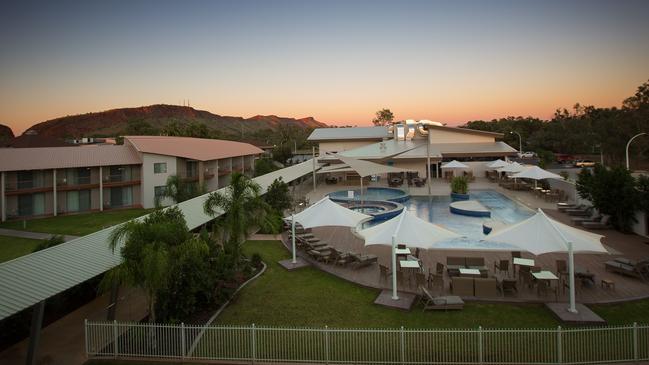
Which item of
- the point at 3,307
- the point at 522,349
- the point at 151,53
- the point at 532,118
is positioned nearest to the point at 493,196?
the point at 522,349

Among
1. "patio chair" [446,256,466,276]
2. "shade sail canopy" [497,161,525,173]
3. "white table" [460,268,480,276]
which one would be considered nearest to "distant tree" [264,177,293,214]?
"patio chair" [446,256,466,276]

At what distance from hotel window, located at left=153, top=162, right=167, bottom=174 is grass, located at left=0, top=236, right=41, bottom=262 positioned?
13829mm

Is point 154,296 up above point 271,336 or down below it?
above

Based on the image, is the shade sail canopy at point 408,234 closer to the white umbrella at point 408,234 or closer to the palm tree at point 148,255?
the white umbrella at point 408,234

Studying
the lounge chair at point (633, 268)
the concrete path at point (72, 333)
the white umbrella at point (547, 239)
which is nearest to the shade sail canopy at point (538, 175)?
the lounge chair at point (633, 268)

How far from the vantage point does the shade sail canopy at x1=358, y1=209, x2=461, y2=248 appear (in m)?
12.9

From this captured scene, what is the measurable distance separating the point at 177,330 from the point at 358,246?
33.5 ft

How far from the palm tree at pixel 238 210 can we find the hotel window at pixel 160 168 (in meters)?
23.5

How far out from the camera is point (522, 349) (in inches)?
352

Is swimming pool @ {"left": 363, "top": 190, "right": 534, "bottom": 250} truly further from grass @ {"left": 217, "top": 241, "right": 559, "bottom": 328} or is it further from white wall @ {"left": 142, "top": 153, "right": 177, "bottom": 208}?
white wall @ {"left": 142, "top": 153, "right": 177, "bottom": 208}

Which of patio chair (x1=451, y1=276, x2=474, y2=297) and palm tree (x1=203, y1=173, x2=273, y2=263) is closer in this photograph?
A: patio chair (x1=451, y1=276, x2=474, y2=297)

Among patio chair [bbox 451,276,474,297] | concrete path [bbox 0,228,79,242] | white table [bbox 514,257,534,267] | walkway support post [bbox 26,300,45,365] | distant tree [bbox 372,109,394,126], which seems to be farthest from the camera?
distant tree [bbox 372,109,394,126]

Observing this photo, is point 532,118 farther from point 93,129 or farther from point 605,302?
point 93,129

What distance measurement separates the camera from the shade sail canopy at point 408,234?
12.9 m
